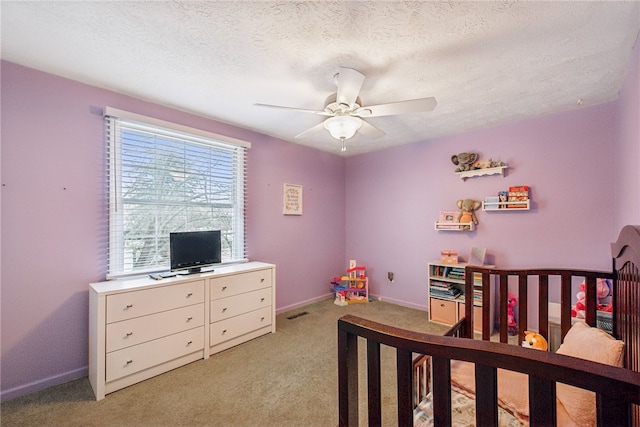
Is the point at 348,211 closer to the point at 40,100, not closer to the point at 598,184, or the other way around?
the point at 598,184

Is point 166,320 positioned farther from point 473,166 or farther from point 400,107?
point 473,166

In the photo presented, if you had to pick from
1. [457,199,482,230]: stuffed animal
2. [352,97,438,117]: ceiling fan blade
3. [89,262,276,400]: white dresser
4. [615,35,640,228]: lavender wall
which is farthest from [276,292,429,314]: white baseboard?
[352,97,438,117]: ceiling fan blade

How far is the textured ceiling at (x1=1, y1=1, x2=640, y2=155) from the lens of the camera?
1404 mm

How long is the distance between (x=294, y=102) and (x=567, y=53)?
197 centimetres

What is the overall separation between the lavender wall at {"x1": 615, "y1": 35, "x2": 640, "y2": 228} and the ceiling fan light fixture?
5.52 ft

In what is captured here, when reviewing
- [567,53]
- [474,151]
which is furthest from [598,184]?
[567,53]

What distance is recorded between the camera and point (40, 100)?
6.56ft

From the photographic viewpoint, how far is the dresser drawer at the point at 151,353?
195cm

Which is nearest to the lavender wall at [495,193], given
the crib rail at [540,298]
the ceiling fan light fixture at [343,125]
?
the crib rail at [540,298]

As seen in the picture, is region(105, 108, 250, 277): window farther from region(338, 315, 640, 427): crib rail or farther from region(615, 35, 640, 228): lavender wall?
region(615, 35, 640, 228): lavender wall

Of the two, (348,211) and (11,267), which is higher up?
(348,211)

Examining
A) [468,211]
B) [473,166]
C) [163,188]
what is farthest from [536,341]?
[163,188]

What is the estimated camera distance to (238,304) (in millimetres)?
2674

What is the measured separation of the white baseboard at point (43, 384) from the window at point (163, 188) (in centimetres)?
76
